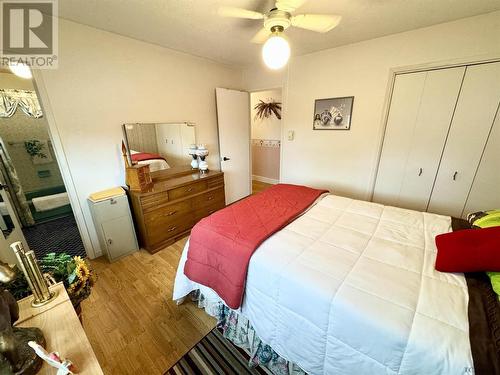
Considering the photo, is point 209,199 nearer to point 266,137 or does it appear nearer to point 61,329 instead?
point 61,329

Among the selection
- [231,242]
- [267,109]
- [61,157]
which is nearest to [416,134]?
[231,242]

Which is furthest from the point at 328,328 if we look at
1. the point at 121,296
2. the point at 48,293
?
the point at 121,296

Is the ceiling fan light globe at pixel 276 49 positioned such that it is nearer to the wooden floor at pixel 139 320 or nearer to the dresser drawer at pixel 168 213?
the dresser drawer at pixel 168 213

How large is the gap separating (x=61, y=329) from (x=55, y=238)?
8.39ft

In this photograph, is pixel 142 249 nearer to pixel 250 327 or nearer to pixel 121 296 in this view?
pixel 121 296

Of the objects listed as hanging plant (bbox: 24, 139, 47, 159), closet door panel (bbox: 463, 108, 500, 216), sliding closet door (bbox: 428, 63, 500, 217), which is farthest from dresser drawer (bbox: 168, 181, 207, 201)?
closet door panel (bbox: 463, 108, 500, 216)

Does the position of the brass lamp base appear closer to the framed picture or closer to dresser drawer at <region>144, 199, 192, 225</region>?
dresser drawer at <region>144, 199, 192, 225</region>

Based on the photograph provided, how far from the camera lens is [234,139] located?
3439 mm

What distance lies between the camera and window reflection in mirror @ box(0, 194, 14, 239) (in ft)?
5.14

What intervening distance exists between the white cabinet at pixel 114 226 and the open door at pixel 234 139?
1.64 meters

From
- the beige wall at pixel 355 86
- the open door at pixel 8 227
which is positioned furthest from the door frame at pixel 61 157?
the beige wall at pixel 355 86

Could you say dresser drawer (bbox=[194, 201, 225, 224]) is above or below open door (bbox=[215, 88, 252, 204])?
below

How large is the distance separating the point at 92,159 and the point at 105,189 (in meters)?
0.35

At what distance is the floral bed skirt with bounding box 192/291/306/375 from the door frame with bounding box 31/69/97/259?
157 cm
